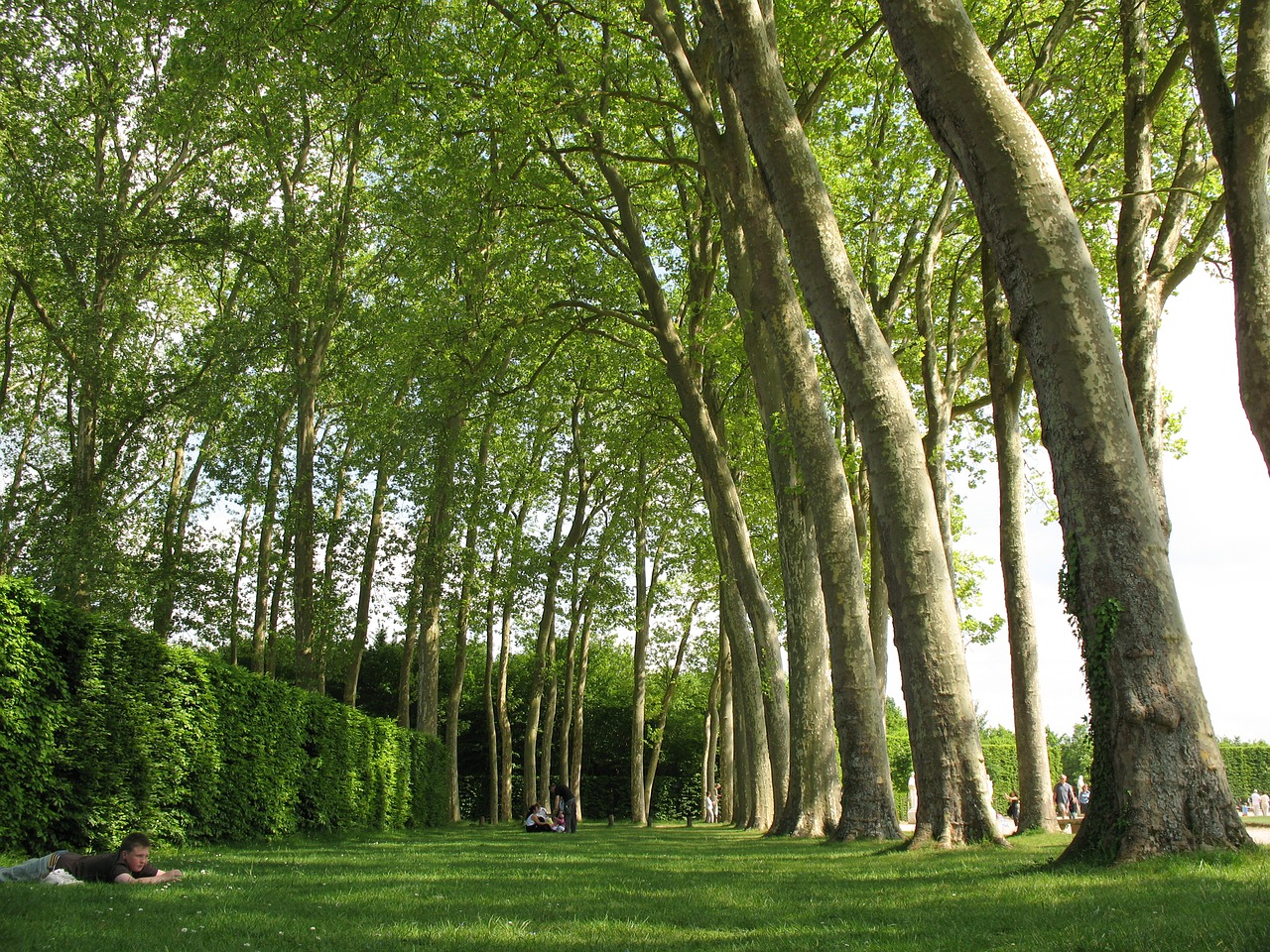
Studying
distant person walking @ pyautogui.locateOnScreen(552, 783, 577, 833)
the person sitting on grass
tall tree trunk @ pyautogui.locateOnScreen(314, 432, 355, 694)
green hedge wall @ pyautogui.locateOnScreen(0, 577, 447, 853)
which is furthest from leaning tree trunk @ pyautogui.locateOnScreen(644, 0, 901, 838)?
tall tree trunk @ pyautogui.locateOnScreen(314, 432, 355, 694)

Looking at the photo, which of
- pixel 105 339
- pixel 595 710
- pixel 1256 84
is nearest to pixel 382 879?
pixel 1256 84

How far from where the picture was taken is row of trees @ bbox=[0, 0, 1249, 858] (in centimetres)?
747

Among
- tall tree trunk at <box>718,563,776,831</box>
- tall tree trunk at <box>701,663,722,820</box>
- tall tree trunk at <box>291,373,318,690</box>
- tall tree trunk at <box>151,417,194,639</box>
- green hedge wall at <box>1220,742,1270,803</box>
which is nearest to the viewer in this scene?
tall tree trunk at <box>718,563,776,831</box>

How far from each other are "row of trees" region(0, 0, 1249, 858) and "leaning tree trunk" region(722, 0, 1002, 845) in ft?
0.13

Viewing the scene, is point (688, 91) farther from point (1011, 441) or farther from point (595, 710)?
point (595, 710)

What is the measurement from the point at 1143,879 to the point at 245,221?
2095 centimetres

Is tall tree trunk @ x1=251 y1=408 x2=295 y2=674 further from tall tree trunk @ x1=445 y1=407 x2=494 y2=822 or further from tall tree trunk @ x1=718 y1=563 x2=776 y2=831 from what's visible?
tall tree trunk @ x1=718 y1=563 x2=776 y2=831

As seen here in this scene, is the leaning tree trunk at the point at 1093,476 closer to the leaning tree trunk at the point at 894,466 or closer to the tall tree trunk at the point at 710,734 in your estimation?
the leaning tree trunk at the point at 894,466

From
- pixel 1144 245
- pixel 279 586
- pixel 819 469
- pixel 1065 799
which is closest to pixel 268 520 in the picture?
pixel 279 586

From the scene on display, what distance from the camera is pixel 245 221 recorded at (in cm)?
2119

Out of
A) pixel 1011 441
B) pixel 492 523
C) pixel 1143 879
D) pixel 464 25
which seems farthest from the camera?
pixel 492 523

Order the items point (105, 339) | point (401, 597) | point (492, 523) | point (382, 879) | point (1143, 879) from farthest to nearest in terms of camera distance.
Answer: point (492, 523), point (401, 597), point (105, 339), point (382, 879), point (1143, 879)

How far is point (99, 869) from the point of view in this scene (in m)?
7.84

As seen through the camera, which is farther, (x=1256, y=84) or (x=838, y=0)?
(x=838, y=0)
